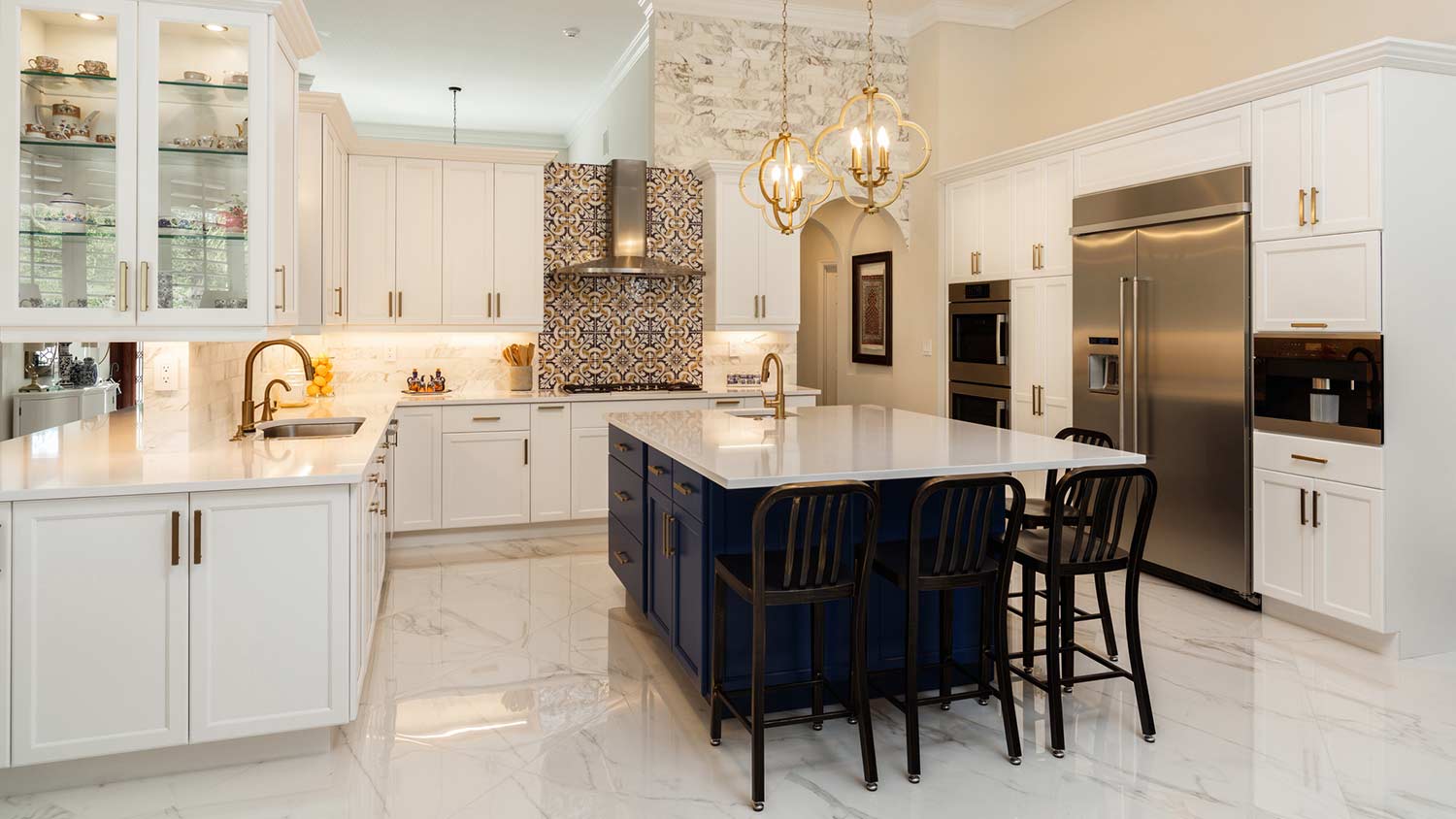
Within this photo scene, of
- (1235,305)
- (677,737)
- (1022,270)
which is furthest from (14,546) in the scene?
(1022,270)

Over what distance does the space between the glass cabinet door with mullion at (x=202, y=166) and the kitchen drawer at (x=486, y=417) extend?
2.68 meters

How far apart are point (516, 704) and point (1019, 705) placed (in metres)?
1.77

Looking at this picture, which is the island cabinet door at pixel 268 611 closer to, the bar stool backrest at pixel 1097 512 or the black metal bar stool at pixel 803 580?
the black metal bar stool at pixel 803 580

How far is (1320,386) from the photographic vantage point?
3920 mm

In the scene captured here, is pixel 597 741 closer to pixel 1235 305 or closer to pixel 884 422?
pixel 884 422

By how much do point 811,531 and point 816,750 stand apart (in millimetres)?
784

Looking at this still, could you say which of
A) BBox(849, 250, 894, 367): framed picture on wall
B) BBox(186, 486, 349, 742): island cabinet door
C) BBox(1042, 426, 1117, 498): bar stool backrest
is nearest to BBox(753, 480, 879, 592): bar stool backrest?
BBox(1042, 426, 1117, 498): bar stool backrest

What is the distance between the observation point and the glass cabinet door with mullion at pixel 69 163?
271 centimetres

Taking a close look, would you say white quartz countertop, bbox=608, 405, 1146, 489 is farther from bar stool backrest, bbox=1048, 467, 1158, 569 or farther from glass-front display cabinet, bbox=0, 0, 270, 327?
glass-front display cabinet, bbox=0, 0, 270, 327

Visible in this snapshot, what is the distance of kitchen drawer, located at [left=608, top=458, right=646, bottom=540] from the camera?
3.98 m

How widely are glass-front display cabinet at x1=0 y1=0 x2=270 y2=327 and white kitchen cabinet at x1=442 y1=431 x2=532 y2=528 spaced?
2750mm

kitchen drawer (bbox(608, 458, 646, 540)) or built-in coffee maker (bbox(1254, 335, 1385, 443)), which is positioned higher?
built-in coffee maker (bbox(1254, 335, 1385, 443))

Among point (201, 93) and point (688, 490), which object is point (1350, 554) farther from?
point (201, 93)

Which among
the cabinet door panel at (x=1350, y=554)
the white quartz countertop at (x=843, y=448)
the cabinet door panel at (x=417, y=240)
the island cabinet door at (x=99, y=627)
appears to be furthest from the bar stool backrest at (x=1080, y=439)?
the cabinet door panel at (x=417, y=240)
